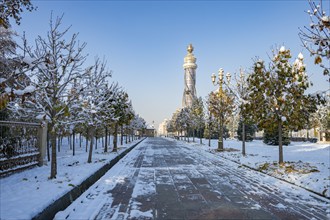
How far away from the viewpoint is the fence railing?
10.6 m

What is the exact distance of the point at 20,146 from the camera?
38.9 feet

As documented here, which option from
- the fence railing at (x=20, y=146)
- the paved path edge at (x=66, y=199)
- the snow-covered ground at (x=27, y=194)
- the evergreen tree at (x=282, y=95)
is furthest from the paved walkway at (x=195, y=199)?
the evergreen tree at (x=282, y=95)

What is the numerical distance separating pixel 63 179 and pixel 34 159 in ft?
16.1

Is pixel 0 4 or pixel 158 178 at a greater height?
pixel 0 4

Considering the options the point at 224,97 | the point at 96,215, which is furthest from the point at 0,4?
the point at 224,97

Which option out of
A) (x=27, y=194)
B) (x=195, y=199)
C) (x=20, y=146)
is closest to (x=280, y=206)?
(x=195, y=199)

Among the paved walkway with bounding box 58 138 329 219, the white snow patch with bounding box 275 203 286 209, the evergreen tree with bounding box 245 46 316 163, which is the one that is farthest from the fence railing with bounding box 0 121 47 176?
the evergreen tree with bounding box 245 46 316 163

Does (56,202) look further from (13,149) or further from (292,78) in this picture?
(292,78)

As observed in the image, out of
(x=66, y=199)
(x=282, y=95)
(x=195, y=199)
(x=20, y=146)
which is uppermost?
(x=282, y=95)

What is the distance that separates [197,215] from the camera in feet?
20.3

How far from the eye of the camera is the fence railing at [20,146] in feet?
34.9

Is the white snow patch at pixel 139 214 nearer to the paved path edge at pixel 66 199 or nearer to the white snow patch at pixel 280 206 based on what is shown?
the paved path edge at pixel 66 199

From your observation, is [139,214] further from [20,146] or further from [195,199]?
[20,146]

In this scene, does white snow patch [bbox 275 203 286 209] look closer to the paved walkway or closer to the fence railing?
the paved walkway
